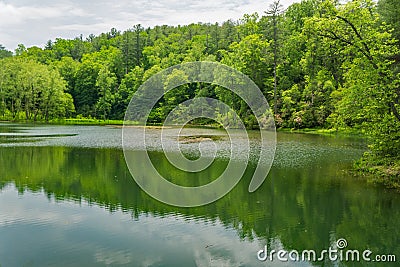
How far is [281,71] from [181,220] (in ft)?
135

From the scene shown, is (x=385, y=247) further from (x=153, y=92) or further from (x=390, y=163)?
(x=153, y=92)

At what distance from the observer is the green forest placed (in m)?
15.1

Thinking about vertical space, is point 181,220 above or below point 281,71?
below

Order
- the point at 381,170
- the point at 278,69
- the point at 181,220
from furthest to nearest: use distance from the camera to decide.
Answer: the point at 278,69, the point at 381,170, the point at 181,220

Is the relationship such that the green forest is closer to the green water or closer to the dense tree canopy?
the dense tree canopy

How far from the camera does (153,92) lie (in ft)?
220

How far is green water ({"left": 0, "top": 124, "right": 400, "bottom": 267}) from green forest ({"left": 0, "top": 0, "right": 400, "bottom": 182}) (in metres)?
2.98

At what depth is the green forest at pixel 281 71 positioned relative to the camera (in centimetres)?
1509

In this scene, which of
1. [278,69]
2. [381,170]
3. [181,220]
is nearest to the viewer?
[181,220]

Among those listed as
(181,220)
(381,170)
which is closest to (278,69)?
(381,170)

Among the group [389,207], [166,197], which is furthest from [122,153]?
[389,207]

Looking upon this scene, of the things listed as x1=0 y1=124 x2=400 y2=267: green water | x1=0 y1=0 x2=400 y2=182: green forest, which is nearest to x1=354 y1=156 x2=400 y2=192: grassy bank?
x1=0 y1=0 x2=400 y2=182: green forest

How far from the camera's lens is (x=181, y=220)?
1044cm

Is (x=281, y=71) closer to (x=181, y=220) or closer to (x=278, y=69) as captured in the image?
(x=278, y=69)
